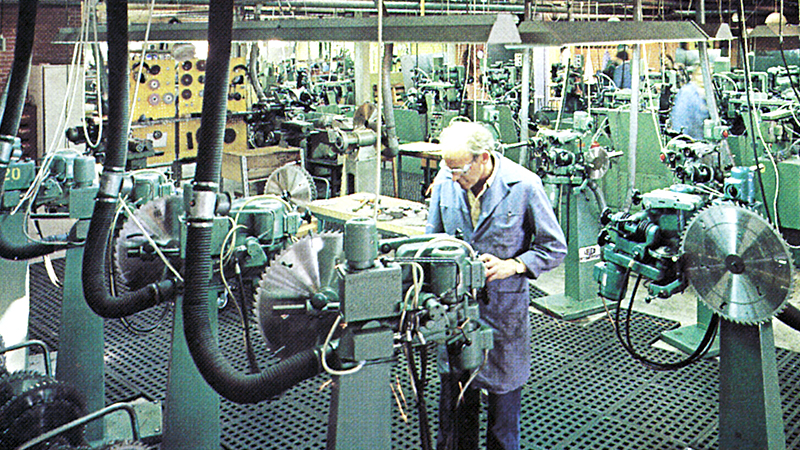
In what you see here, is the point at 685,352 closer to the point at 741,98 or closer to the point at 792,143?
the point at 792,143

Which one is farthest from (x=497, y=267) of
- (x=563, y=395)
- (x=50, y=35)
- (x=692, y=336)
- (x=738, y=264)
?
(x=50, y=35)

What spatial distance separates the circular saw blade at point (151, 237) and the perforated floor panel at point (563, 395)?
1.00 ft

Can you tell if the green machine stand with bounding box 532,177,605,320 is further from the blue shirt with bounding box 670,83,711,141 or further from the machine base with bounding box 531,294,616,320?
the blue shirt with bounding box 670,83,711,141

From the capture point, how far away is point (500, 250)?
10.0 ft

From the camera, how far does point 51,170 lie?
4.11m

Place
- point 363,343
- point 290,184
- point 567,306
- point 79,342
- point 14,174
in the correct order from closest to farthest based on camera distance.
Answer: point 363,343
point 79,342
point 14,174
point 567,306
point 290,184

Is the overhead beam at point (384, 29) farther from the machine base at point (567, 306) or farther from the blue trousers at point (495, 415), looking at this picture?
the machine base at point (567, 306)

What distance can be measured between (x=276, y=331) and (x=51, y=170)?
2331 mm

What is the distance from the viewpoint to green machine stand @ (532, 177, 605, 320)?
5.56 meters

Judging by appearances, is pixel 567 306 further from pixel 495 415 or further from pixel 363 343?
pixel 363 343

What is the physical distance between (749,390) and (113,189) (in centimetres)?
250

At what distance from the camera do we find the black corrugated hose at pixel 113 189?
2.29 meters

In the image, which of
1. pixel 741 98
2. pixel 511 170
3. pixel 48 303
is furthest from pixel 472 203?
pixel 741 98

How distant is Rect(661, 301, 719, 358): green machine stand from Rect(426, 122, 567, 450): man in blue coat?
2166mm
